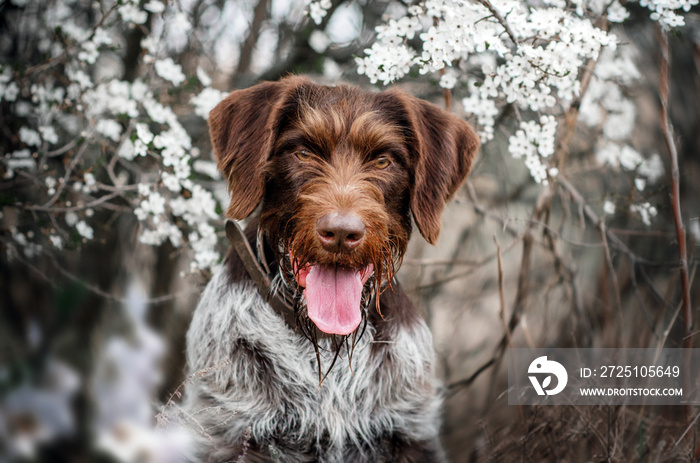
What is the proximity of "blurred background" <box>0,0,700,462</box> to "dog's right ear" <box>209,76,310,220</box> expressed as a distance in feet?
2.48

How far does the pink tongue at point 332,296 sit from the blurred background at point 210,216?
1170mm

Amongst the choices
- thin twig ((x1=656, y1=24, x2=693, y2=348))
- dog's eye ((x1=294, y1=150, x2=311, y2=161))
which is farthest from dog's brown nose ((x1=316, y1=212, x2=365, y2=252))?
thin twig ((x1=656, y1=24, x2=693, y2=348))

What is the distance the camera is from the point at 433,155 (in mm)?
2281

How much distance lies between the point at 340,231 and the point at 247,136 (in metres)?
0.67

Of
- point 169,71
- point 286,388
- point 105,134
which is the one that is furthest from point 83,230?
point 286,388

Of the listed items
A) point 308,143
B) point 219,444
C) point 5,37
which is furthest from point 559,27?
point 5,37

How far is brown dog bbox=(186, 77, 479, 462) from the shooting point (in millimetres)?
2072

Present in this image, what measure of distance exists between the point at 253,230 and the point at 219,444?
0.92 metres

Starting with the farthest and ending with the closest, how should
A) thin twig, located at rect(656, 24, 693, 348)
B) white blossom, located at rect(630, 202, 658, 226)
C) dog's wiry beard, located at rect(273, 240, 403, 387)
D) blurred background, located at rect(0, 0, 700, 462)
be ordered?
white blossom, located at rect(630, 202, 658, 226) < blurred background, located at rect(0, 0, 700, 462) < thin twig, located at rect(656, 24, 693, 348) < dog's wiry beard, located at rect(273, 240, 403, 387)

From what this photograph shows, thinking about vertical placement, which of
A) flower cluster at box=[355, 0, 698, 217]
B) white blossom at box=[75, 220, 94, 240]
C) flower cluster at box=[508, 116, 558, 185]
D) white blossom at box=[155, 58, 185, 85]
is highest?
flower cluster at box=[355, 0, 698, 217]

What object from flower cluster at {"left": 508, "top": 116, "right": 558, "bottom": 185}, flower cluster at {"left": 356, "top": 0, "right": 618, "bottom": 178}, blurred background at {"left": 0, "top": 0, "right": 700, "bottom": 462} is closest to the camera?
flower cluster at {"left": 356, "top": 0, "right": 618, "bottom": 178}

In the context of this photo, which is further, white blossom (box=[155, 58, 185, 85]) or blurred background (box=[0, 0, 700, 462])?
white blossom (box=[155, 58, 185, 85])

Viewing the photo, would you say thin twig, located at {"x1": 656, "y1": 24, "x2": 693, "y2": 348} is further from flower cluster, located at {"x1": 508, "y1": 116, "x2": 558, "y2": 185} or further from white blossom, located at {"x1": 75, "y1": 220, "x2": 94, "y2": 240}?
white blossom, located at {"x1": 75, "y1": 220, "x2": 94, "y2": 240}

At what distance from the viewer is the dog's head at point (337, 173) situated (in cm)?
191
